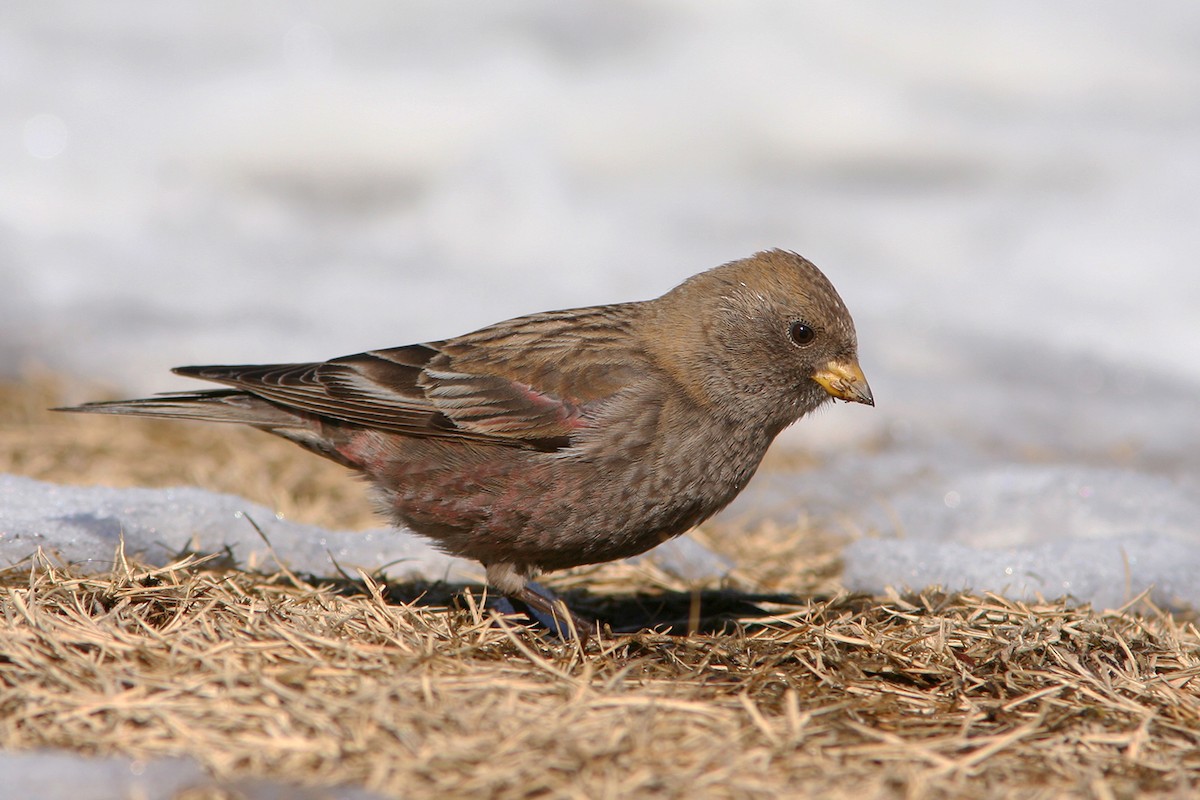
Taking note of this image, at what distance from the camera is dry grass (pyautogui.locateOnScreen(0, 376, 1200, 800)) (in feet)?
8.34

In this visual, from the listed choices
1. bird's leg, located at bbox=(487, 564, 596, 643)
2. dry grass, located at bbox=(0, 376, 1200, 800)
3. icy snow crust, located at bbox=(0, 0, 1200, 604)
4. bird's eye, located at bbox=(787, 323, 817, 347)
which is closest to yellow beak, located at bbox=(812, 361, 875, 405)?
bird's eye, located at bbox=(787, 323, 817, 347)

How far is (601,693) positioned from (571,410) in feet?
4.89

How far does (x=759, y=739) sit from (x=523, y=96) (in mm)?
9470

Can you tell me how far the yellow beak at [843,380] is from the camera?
443cm

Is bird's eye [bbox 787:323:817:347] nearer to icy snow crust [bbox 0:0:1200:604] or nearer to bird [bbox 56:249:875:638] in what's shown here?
bird [bbox 56:249:875:638]

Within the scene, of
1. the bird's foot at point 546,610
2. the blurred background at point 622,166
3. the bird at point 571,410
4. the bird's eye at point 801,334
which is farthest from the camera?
the blurred background at point 622,166

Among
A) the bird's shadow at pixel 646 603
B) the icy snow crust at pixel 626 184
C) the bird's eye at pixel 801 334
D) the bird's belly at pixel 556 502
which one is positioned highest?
the icy snow crust at pixel 626 184

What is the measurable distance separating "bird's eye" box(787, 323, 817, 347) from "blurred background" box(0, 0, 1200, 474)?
4897mm

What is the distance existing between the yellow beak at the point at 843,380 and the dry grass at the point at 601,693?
0.75 meters

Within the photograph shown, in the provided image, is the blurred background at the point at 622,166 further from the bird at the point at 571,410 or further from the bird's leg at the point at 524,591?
the bird's leg at the point at 524,591

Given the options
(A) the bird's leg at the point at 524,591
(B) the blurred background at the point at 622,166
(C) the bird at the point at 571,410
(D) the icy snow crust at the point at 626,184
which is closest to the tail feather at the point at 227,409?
(C) the bird at the point at 571,410

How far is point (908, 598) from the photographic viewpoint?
4.29m

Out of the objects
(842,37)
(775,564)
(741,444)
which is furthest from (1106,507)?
(842,37)

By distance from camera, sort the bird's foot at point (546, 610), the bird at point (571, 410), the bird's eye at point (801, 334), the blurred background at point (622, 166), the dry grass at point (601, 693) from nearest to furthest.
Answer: the dry grass at point (601, 693)
the bird's foot at point (546, 610)
the bird at point (571, 410)
the bird's eye at point (801, 334)
the blurred background at point (622, 166)
